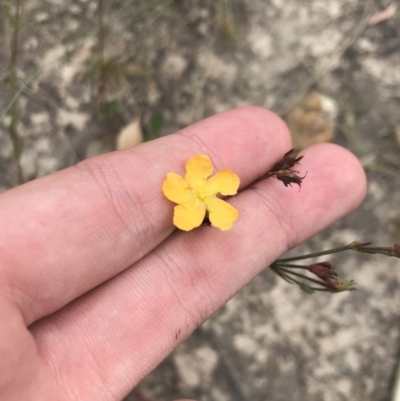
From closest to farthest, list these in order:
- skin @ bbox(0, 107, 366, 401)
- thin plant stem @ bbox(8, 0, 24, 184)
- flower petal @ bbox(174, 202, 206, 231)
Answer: skin @ bbox(0, 107, 366, 401) → flower petal @ bbox(174, 202, 206, 231) → thin plant stem @ bbox(8, 0, 24, 184)

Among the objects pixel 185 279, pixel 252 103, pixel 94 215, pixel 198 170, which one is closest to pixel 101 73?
pixel 252 103

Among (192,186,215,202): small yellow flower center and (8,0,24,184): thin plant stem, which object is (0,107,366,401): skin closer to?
(192,186,215,202): small yellow flower center

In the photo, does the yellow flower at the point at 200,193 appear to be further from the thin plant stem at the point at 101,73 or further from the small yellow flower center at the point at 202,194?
the thin plant stem at the point at 101,73

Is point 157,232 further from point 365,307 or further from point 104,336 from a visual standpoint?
point 365,307

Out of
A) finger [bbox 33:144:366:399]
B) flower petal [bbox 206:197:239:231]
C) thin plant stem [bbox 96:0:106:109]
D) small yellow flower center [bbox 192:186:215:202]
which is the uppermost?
thin plant stem [bbox 96:0:106:109]

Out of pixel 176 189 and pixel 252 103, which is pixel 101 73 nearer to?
pixel 252 103

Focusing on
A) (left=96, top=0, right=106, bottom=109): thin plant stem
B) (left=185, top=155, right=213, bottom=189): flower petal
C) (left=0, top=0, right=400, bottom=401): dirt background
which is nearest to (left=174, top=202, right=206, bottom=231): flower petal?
(left=185, top=155, right=213, bottom=189): flower petal

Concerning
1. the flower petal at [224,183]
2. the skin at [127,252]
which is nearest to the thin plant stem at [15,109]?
the skin at [127,252]
